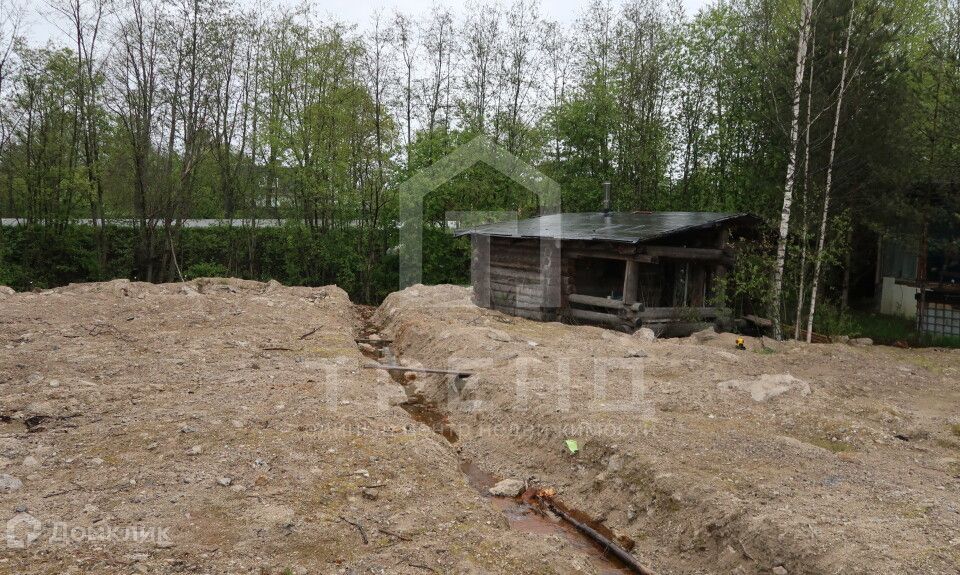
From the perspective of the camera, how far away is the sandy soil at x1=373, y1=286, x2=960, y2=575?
4543mm

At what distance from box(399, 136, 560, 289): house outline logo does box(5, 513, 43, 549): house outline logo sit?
19.4 m

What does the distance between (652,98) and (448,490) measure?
823 inches

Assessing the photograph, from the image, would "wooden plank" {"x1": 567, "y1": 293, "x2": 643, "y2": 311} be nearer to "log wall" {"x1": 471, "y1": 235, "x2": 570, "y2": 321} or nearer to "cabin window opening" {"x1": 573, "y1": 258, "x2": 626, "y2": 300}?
"log wall" {"x1": 471, "y1": 235, "x2": 570, "y2": 321}

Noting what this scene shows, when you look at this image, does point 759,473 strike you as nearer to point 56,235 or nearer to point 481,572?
point 481,572

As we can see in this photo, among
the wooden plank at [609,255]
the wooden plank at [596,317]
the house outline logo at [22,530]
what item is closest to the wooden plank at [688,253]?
the wooden plank at [609,255]

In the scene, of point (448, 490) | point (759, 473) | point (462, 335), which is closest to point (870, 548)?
point (759, 473)

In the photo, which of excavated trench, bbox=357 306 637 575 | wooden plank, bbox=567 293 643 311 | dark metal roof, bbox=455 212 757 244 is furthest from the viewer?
wooden plank, bbox=567 293 643 311

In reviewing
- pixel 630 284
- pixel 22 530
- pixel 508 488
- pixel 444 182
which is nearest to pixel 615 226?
pixel 630 284

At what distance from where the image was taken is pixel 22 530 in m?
4.29

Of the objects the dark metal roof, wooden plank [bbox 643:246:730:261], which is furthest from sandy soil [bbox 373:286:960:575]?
the dark metal roof

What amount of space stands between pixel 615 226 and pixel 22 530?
12311mm

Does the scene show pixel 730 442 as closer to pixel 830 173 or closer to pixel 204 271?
pixel 830 173

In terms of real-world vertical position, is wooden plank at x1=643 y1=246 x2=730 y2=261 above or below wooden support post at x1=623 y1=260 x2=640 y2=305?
above

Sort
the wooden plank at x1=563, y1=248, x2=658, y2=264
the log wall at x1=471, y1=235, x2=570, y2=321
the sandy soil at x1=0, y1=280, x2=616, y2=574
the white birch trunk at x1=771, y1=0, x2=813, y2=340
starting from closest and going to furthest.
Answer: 1. the sandy soil at x1=0, y1=280, x2=616, y2=574
2. the white birch trunk at x1=771, y1=0, x2=813, y2=340
3. the wooden plank at x1=563, y1=248, x2=658, y2=264
4. the log wall at x1=471, y1=235, x2=570, y2=321
